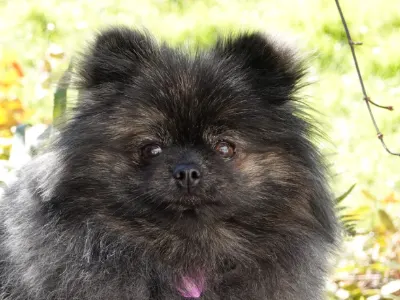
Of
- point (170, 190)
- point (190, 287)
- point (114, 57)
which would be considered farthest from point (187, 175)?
point (114, 57)

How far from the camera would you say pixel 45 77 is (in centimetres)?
604

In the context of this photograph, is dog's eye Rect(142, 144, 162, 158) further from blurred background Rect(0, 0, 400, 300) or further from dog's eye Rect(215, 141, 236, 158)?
blurred background Rect(0, 0, 400, 300)

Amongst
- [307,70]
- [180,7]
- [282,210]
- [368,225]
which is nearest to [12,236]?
[282,210]

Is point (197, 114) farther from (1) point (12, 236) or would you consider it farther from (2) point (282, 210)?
(1) point (12, 236)

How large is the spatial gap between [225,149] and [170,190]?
0.37 metres

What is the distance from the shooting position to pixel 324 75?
287 inches

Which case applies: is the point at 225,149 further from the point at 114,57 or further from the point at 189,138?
the point at 114,57

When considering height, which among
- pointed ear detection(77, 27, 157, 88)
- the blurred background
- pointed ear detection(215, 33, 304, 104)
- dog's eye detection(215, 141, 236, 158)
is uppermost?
pointed ear detection(215, 33, 304, 104)

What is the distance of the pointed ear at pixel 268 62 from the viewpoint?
3877 mm

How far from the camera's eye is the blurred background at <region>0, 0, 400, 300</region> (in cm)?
521

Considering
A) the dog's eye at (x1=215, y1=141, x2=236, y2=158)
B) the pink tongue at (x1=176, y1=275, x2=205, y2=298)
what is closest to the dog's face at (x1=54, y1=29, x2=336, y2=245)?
the dog's eye at (x1=215, y1=141, x2=236, y2=158)

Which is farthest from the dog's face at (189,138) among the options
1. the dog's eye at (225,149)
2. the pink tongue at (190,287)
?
the pink tongue at (190,287)

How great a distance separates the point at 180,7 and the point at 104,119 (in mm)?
4615

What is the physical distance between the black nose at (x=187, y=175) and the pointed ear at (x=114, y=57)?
591mm
